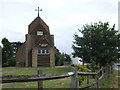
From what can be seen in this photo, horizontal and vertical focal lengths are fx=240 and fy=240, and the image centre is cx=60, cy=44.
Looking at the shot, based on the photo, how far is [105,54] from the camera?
26.0 m

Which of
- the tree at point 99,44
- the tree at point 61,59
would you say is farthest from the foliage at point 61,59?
the tree at point 99,44

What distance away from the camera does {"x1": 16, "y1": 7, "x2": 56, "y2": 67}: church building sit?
145 ft

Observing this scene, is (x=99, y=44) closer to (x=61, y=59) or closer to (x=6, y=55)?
(x=61, y=59)

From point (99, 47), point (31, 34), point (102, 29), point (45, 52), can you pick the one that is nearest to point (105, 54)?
point (99, 47)

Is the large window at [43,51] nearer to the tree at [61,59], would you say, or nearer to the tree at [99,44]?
the tree at [61,59]

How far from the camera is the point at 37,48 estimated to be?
44062mm

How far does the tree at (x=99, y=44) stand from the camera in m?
26.7

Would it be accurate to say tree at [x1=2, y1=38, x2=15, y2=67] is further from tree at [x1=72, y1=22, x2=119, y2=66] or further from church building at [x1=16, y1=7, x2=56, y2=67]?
tree at [x1=72, y1=22, x2=119, y2=66]

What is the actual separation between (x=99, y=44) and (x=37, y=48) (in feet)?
60.7

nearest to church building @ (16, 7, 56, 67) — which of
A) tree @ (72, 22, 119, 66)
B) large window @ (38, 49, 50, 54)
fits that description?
large window @ (38, 49, 50, 54)

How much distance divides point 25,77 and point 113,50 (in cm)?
2402

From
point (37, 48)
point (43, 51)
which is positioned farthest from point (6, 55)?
point (43, 51)

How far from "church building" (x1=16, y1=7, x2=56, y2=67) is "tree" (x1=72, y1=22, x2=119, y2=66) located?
1500cm

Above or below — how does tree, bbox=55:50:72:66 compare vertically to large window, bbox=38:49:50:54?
below
